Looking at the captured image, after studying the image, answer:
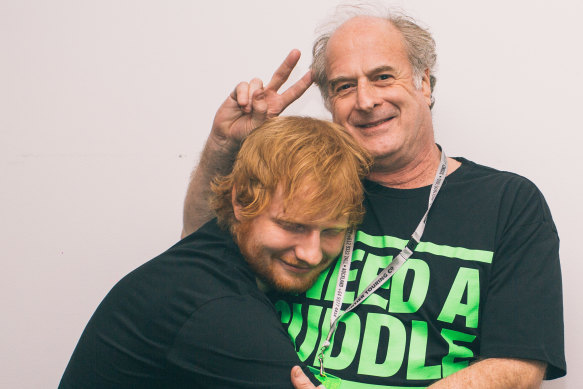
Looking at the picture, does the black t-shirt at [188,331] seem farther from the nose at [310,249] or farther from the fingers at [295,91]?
the fingers at [295,91]

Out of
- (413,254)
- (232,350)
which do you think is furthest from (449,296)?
(232,350)

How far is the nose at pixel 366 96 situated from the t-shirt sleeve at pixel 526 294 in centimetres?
48

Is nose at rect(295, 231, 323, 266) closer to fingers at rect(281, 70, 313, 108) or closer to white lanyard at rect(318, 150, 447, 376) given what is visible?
white lanyard at rect(318, 150, 447, 376)

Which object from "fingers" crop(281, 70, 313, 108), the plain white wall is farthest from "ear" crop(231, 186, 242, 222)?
the plain white wall

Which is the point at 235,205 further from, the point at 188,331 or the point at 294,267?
the point at 188,331

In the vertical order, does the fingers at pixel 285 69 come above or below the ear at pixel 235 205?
above

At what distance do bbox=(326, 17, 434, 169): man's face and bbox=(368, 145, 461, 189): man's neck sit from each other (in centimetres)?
3

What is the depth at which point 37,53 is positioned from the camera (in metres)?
2.24

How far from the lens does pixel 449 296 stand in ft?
4.67

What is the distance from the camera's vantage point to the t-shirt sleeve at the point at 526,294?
128 centimetres

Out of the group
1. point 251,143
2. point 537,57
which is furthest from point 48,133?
point 537,57

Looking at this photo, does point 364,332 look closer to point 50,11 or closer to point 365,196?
point 365,196

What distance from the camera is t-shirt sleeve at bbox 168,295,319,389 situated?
1.21m

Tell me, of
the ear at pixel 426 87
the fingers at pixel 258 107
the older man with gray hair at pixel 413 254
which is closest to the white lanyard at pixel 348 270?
the older man with gray hair at pixel 413 254
